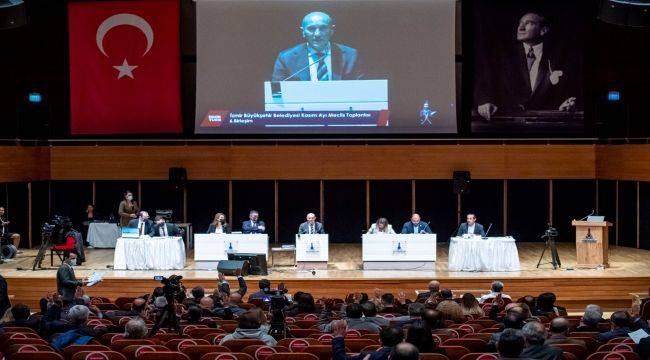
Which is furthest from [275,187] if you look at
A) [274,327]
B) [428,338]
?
[428,338]

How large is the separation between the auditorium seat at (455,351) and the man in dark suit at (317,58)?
13.7 meters

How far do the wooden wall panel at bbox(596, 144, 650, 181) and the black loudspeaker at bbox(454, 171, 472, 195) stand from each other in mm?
3368

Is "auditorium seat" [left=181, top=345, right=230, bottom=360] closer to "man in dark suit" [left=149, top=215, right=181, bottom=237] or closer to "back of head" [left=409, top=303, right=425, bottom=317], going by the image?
"back of head" [left=409, top=303, right=425, bottom=317]

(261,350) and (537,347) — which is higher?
(537,347)

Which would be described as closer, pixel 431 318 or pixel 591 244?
pixel 431 318

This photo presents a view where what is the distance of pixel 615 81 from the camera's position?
22.1 m

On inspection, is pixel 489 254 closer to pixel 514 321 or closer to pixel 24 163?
pixel 514 321

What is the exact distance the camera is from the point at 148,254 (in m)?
16.5

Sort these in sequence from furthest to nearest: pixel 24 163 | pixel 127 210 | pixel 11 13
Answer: pixel 24 163 → pixel 127 210 → pixel 11 13

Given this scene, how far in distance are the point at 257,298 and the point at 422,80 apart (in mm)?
10021

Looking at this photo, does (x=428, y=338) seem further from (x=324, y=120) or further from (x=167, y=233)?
(x=324, y=120)

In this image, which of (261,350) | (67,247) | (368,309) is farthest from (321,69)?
(261,350)

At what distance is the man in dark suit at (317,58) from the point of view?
20.4 metres

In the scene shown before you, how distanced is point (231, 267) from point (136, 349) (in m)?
8.02
